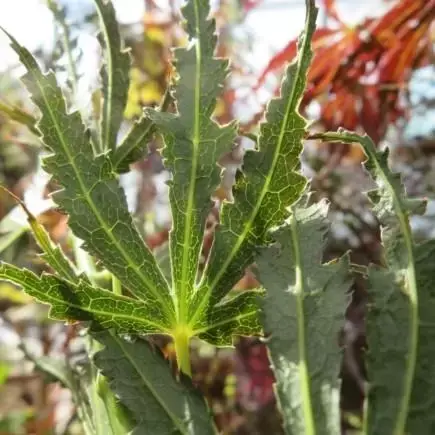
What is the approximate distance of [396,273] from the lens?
0.35m

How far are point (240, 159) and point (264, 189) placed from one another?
627 mm

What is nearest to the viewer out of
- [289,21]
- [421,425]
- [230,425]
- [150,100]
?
[421,425]

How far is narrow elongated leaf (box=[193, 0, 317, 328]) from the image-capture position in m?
0.36

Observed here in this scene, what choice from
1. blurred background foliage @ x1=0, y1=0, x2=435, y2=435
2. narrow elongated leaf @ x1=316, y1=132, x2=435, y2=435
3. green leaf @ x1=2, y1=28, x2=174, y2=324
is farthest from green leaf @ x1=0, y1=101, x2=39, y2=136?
narrow elongated leaf @ x1=316, y1=132, x2=435, y2=435

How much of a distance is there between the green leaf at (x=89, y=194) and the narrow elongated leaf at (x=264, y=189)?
33 millimetres

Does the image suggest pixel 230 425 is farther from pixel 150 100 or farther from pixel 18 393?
pixel 150 100

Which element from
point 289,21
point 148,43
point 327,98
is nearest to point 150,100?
point 148,43

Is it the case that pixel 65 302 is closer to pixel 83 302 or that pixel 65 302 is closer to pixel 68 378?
pixel 83 302

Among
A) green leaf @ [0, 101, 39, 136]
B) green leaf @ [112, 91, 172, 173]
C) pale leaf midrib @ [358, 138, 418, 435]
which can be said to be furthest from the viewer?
green leaf @ [0, 101, 39, 136]

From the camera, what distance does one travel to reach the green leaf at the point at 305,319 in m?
0.34

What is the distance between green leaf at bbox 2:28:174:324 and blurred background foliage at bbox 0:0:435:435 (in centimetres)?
6

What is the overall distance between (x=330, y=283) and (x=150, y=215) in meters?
0.66

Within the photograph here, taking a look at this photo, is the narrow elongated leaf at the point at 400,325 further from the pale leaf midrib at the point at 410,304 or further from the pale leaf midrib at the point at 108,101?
the pale leaf midrib at the point at 108,101

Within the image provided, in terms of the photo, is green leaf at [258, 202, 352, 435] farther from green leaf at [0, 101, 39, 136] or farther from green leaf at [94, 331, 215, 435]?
green leaf at [0, 101, 39, 136]
